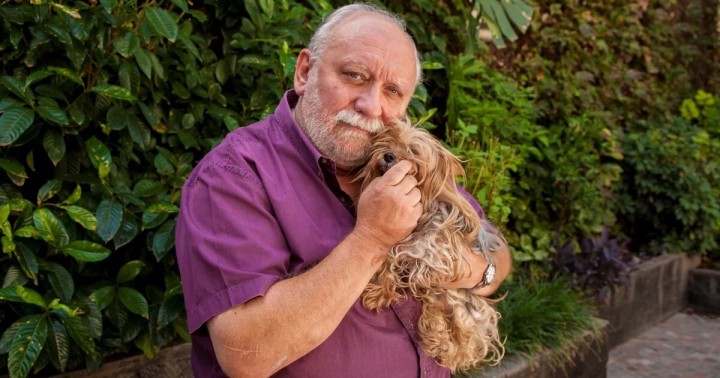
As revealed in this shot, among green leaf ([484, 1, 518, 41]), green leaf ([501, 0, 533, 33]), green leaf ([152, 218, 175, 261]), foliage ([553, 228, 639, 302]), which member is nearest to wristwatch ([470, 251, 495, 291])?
green leaf ([152, 218, 175, 261])

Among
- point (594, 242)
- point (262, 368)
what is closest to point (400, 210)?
point (262, 368)

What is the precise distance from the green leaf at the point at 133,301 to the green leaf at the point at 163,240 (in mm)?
164

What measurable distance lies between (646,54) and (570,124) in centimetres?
210

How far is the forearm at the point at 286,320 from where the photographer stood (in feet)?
5.78

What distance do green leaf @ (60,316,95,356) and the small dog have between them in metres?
1.04

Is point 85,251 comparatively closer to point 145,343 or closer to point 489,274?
point 145,343

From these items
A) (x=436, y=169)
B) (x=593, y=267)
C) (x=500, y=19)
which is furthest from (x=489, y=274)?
(x=593, y=267)

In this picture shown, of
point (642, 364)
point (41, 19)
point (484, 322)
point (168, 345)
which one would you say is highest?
point (41, 19)

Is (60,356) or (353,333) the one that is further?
(60,356)

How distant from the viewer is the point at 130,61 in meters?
2.84

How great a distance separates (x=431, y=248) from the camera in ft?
6.97

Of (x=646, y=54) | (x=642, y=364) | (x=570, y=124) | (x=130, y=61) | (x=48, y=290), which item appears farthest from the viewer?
(x=646, y=54)

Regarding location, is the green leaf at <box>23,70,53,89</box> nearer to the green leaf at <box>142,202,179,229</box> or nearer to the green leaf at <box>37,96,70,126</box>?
the green leaf at <box>37,96,70,126</box>

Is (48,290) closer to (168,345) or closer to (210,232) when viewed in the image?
(168,345)
